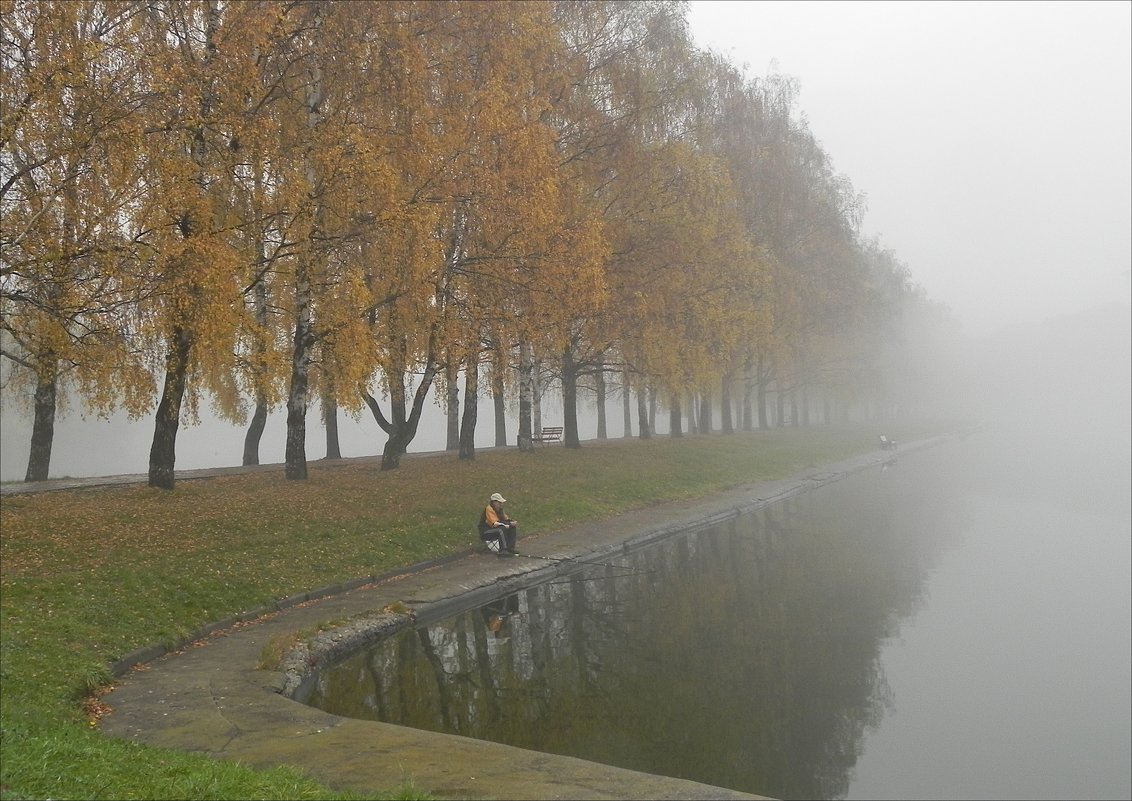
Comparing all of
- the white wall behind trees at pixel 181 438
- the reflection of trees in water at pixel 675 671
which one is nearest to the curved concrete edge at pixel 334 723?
the reflection of trees in water at pixel 675 671

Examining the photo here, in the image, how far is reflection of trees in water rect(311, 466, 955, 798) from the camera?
8.43 m

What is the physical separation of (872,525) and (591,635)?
534 inches

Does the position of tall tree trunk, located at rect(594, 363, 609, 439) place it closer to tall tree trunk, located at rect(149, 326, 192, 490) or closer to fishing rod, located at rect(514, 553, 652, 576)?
fishing rod, located at rect(514, 553, 652, 576)

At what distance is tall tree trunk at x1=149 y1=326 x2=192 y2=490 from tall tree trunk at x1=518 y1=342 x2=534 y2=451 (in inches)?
440

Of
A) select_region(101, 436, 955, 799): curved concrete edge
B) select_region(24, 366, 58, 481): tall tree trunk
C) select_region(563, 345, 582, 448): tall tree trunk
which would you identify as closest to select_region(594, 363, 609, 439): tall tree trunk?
select_region(563, 345, 582, 448): tall tree trunk

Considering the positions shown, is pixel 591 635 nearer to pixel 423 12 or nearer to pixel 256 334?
pixel 256 334

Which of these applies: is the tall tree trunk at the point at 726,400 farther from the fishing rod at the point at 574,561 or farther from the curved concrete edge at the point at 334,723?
the curved concrete edge at the point at 334,723

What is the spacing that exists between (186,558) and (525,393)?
50.8 feet

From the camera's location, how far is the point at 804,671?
10820mm

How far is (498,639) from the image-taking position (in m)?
12.2

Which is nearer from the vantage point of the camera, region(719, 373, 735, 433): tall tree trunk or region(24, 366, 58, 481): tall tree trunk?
region(24, 366, 58, 481): tall tree trunk

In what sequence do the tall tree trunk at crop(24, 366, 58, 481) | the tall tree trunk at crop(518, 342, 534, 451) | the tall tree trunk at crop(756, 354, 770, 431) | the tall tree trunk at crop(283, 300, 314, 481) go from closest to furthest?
the tall tree trunk at crop(24, 366, 58, 481)
the tall tree trunk at crop(283, 300, 314, 481)
the tall tree trunk at crop(518, 342, 534, 451)
the tall tree trunk at crop(756, 354, 770, 431)

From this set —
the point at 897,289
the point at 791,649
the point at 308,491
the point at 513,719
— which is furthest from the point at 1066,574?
the point at 897,289

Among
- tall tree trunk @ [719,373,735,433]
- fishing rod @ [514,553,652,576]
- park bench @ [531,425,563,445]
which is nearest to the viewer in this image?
fishing rod @ [514,553,652,576]
